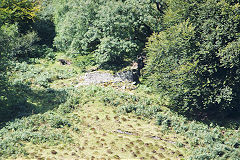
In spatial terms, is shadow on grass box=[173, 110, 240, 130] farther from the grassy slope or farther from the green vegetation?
the grassy slope

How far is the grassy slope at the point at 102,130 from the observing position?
19.8 m

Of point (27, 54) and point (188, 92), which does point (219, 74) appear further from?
point (27, 54)

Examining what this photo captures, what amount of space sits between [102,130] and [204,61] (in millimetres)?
9798

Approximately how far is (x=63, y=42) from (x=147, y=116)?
1611cm

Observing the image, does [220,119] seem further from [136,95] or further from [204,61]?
[136,95]

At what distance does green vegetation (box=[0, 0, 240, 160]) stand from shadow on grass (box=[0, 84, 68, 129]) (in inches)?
3.2

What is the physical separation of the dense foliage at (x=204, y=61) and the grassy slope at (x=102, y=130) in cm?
211

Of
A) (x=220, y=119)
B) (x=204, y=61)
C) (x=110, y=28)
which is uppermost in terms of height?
(x=110, y=28)

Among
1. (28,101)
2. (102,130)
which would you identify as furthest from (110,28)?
(102,130)

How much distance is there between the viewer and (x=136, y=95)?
90.4 feet

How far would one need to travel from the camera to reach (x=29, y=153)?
61.9ft

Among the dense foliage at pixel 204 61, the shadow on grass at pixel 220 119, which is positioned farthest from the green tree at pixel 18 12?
the shadow on grass at pixel 220 119

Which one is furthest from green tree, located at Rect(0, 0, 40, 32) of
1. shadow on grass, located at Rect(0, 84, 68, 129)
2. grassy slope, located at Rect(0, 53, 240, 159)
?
shadow on grass, located at Rect(0, 84, 68, 129)

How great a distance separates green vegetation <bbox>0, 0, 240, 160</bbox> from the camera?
20.6 metres
